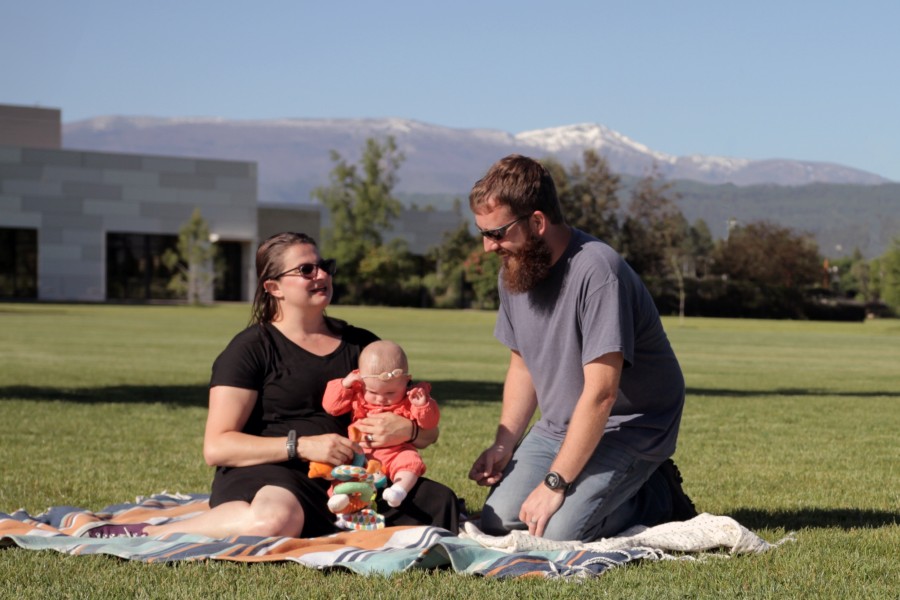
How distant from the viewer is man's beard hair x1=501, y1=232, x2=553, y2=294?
526cm

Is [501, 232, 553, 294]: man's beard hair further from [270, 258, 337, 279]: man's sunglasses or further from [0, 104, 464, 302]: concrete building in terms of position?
[0, 104, 464, 302]: concrete building

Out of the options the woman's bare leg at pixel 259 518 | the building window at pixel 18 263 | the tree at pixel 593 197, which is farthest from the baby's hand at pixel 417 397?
the tree at pixel 593 197

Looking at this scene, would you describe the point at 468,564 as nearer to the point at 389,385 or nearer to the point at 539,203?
the point at 389,385

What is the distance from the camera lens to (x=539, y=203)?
517 centimetres

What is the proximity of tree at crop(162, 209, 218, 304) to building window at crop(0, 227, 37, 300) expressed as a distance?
707 centimetres

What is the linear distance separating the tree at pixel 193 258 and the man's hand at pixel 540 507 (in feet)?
209

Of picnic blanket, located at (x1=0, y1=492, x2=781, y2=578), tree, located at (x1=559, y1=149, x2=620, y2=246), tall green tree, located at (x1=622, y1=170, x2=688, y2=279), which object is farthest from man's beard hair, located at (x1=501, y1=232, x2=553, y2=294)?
tree, located at (x1=559, y1=149, x2=620, y2=246)

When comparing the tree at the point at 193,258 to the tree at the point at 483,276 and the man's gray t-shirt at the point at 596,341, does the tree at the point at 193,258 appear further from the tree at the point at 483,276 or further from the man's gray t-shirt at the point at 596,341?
the man's gray t-shirt at the point at 596,341

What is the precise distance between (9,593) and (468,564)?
5.74 ft

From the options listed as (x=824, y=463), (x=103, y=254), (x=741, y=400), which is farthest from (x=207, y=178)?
(x=824, y=463)

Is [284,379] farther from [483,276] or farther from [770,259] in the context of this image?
[770,259]

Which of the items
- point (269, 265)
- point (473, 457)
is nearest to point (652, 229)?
point (473, 457)

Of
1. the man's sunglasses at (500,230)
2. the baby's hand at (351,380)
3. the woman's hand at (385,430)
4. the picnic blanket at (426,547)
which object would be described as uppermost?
the man's sunglasses at (500,230)

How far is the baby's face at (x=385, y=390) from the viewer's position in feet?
17.3
